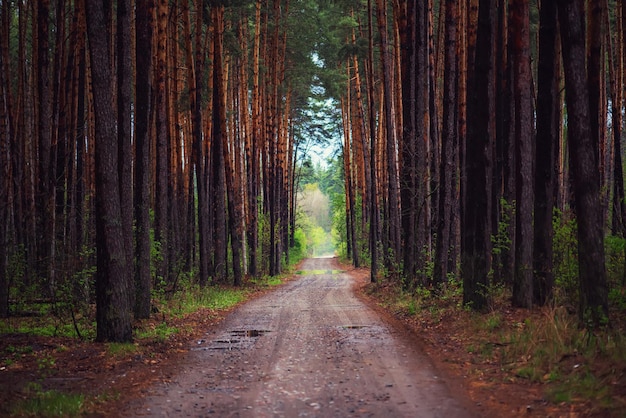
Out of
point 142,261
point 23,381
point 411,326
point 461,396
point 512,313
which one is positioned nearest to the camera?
point 461,396

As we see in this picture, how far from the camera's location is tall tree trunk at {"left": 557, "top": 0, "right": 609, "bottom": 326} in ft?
25.4

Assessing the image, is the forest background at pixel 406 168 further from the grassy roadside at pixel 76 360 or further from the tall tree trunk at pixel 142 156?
the grassy roadside at pixel 76 360

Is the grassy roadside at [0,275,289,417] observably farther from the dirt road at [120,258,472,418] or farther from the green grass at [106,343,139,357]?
the dirt road at [120,258,472,418]

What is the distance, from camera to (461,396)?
6191 millimetres

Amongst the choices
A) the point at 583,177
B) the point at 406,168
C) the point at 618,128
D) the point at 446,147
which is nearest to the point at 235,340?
the point at 583,177

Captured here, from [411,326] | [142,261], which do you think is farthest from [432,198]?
[142,261]

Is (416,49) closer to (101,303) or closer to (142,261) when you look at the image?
(142,261)

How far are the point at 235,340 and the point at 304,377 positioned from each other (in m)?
3.54

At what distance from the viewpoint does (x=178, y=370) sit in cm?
791

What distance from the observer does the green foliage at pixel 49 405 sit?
5.59 metres

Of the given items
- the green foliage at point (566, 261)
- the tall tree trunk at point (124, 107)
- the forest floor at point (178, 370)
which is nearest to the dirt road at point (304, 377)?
the forest floor at point (178, 370)

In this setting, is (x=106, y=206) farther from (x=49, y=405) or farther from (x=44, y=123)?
(x=44, y=123)

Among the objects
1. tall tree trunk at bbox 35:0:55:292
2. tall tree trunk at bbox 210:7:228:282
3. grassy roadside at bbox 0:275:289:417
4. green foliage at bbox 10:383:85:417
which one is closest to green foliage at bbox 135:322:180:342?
grassy roadside at bbox 0:275:289:417

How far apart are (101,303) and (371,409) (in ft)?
17.8
